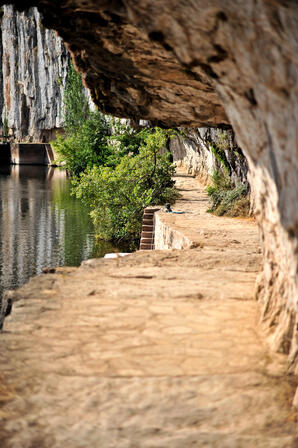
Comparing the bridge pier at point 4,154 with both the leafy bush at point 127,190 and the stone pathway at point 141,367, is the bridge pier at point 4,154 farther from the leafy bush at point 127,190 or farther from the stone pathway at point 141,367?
the stone pathway at point 141,367

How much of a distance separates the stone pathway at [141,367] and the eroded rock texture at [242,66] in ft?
1.46

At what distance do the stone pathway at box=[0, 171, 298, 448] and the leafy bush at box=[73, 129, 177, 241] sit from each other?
10879mm

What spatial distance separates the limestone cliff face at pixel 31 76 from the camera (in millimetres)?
46875

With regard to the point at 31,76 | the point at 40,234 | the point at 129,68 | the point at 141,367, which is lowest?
the point at 40,234

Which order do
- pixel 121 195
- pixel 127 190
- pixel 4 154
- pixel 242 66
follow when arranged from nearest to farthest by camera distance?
1. pixel 242 66
2. pixel 121 195
3. pixel 127 190
4. pixel 4 154

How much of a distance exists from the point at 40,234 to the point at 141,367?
555 inches

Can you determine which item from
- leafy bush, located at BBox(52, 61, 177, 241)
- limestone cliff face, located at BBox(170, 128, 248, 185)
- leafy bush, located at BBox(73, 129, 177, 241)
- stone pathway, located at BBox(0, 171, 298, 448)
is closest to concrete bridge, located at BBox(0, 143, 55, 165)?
limestone cliff face, located at BBox(170, 128, 248, 185)

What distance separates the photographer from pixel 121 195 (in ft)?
55.4

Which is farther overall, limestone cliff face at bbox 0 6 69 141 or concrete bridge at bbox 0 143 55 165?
concrete bridge at bbox 0 143 55 165

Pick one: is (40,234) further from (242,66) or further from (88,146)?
(88,146)

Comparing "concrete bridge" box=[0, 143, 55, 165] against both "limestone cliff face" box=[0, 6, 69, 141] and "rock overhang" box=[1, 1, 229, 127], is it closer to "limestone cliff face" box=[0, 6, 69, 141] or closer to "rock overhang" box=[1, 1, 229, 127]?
"limestone cliff face" box=[0, 6, 69, 141]

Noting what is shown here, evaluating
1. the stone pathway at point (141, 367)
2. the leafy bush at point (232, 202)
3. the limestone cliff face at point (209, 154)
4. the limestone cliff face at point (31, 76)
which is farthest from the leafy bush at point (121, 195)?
the limestone cliff face at point (31, 76)

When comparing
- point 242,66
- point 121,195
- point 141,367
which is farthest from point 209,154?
point 242,66

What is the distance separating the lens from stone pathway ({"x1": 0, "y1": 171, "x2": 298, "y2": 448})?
318cm
